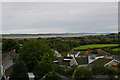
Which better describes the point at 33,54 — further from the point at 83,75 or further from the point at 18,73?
the point at 83,75

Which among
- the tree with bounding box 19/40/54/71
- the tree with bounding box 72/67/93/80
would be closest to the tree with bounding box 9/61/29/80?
the tree with bounding box 19/40/54/71

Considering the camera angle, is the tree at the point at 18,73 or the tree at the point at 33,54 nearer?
the tree at the point at 18,73

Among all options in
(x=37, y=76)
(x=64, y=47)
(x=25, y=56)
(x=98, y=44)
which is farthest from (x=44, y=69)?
(x=98, y=44)

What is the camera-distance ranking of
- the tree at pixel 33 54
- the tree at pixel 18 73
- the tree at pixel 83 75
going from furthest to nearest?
1. the tree at pixel 33 54
2. the tree at pixel 18 73
3. the tree at pixel 83 75

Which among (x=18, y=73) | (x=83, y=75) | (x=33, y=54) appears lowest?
(x=18, y=73)

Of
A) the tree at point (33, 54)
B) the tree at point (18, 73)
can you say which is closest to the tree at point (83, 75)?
the tree at point (18, 73)

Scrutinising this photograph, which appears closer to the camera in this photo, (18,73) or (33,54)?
(18,73)

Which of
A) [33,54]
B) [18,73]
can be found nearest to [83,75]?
[18,73]

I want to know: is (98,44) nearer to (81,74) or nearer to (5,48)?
(5,48)

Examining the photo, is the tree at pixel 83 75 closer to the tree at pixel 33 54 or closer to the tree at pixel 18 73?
the tree at pixel 18 73

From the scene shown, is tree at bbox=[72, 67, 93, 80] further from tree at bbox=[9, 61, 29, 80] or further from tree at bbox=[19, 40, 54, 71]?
tree at bbox=[19, 40, 54, 71]

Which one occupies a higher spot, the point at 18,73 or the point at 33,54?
the point at 33,54

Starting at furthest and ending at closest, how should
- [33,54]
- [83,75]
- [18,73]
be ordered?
[33,54] < [18,73] < [83,75]
